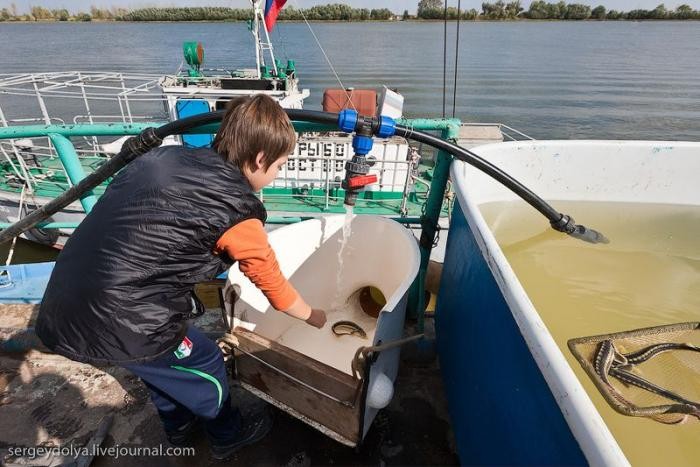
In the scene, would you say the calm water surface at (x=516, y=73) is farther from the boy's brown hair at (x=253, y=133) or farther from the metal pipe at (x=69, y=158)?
the boy's brown hair at (x=253, y=133)

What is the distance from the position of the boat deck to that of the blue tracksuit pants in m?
0.17

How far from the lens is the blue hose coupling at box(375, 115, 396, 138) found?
1499mm

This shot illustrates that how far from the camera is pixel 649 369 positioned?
4.21 ft

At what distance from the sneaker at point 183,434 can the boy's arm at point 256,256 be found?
27.7 inches

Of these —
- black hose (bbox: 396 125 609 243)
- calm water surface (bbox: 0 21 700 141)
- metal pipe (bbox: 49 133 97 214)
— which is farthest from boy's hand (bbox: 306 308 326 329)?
calm water surface (bbox: 0 21 700 141)

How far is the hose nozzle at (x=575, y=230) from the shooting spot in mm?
1770

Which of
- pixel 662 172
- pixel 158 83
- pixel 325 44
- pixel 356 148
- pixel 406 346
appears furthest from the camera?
pixel 325 44

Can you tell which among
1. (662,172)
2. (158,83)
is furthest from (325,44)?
(662,172)

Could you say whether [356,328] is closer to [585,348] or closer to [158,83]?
[585,348]

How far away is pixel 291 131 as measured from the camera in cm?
117

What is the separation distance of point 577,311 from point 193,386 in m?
1.58

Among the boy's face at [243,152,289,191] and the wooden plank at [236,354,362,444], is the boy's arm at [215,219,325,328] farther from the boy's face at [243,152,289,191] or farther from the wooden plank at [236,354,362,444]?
the wooden plank at [236,354,362,444]

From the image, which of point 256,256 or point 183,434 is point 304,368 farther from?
point 183,434

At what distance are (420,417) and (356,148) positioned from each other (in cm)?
118
